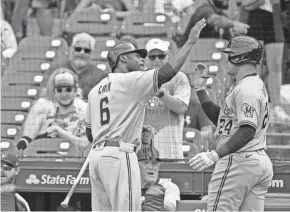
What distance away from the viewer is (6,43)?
1099 cm

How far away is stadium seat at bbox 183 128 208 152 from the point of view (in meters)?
8.35

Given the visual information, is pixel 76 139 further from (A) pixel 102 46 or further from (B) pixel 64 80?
(A) pixel 102 46

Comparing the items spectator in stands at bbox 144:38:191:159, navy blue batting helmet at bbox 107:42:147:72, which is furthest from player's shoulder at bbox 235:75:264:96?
spectator in stands at bbox 144:38:191:159

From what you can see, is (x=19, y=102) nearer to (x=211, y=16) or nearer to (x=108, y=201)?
(x=211, y=16)

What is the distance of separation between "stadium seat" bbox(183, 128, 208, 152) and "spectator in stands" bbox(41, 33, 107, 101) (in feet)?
4.79

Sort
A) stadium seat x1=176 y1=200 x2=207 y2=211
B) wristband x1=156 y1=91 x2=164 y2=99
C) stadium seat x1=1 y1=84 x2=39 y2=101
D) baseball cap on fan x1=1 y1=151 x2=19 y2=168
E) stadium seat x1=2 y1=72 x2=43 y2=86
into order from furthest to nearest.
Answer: stadium seat x1=2 y1=72 x2=43 y2=86 → stadium seat x1=1 y1=84 x2=39 y2=101 → wristband x1=156 y1=91 x2=164 y2=99 → baseball cap on fan x1=1 y1=151 x2=19 y2=168 → stadium seat x1=176 y1=200 x2=207 y2=211

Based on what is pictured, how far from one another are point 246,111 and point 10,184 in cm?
286

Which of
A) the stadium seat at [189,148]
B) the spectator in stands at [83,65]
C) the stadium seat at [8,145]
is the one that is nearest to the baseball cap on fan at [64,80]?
the spectator in stands at [83,65]

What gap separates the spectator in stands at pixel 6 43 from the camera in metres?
10.9

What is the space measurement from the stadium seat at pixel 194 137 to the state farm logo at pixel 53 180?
1.14 meters

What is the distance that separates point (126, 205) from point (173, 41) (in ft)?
14.0

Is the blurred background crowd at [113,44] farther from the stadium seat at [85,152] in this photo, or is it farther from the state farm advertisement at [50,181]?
the state farm advertisement at [50,181]

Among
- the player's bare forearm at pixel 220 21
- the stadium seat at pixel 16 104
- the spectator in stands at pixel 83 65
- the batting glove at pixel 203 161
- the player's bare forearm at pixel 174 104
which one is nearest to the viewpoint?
the batting glove at pixel 203 161

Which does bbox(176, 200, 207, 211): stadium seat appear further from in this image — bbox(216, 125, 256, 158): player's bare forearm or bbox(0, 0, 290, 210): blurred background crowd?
bbox(216, 125, 256, 158): player's bare forearm
